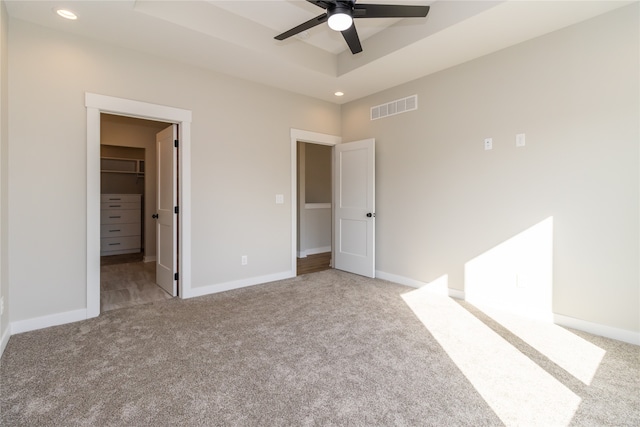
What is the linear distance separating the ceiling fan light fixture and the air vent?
6.36ft

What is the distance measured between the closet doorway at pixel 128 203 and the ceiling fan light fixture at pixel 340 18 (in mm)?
3635

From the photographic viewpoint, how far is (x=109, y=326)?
2.71m

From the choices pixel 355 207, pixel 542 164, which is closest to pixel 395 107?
pixel 355 207

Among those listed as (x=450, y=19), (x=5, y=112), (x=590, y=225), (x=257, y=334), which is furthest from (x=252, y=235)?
(x=590, y=225)

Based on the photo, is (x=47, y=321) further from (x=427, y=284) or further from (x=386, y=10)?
(x=427, y=284)

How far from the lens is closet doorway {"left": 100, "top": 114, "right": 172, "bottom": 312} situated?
479 cm

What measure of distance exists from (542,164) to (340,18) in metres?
2.26

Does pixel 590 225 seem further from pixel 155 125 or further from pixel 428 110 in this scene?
pixel 155 125

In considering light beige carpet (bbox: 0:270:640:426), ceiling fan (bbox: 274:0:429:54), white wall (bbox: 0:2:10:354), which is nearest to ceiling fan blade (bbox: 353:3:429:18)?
ceiling fan (bbox: 274:0:429:54)

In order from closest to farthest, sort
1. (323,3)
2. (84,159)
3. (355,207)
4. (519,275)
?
(323,3), (84,159), (519,275), (355,207)

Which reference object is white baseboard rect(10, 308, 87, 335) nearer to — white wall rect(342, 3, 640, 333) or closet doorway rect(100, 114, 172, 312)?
closet doorway rect(100, 114, 172, 312)

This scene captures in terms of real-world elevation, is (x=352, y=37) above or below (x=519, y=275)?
above

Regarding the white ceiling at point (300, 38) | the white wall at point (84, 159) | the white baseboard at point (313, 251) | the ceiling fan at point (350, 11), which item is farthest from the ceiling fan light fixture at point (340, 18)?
the white baseboard at point (313, 251)

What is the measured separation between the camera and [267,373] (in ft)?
6.51
